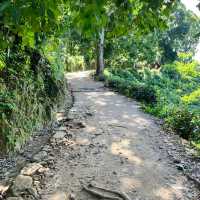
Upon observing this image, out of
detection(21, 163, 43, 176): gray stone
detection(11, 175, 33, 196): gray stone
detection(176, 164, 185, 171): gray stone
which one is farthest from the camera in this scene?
detection(176, 164, 185, 171): gray stone

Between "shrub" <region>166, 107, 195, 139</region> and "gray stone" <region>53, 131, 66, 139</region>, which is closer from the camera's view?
"gray stone" <region>53, 131, 66, 139</region>

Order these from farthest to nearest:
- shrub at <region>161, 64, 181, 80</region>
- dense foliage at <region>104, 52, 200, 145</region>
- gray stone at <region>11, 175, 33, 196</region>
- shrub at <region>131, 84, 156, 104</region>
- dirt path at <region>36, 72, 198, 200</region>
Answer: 1. shrub at <region>161, 64, 181, 80</region>
2. shrub at <region>131, 84, 156, 104</region>
3. dense foliage at <region>104, 52, 200, 145</region>
4. dirt path at <region>36, 72, 198, 200</region>
5. gray stone at <region>11, 175, 33, 196</region>

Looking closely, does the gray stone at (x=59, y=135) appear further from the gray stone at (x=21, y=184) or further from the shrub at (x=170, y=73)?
the shrub at (x=170, y=73)

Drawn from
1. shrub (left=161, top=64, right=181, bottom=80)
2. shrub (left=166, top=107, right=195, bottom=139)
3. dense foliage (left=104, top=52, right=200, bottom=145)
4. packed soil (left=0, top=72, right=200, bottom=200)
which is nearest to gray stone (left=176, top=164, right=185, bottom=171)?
packed soil (left=0, top=72, right=200, bottom=200)

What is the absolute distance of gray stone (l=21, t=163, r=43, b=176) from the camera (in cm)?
600

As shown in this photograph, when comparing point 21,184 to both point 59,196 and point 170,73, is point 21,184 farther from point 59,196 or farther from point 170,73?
point 170,73

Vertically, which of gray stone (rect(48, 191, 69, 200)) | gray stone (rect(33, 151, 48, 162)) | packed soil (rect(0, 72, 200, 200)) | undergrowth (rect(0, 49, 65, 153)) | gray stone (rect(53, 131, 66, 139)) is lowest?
gray stone (rect(48, 191, 69, 200))

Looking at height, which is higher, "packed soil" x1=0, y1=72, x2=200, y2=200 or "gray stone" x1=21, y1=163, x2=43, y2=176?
"gray stone" x1=21, y1=163, x2=43, y2=176

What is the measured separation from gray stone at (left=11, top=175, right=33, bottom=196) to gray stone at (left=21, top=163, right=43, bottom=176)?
20 cm

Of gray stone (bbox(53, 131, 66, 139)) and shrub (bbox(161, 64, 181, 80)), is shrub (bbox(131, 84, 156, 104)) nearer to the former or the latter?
gray stone (bbox(53, 131, 66, 139))

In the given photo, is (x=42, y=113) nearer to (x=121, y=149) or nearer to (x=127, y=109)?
(x=121, y=149)

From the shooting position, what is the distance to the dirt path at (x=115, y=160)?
5.68 meters

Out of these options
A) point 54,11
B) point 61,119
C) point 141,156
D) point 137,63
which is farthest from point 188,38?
point 54,11

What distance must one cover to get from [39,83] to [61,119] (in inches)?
44.8
